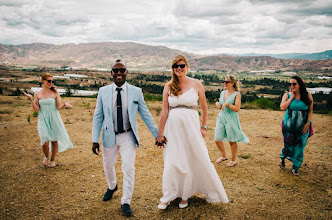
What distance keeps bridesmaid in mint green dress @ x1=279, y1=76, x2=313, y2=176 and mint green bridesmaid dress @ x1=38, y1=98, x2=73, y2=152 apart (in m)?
5.35

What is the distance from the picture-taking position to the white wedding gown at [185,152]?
3.86 m

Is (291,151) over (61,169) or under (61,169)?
over

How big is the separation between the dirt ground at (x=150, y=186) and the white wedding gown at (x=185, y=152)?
488 mm

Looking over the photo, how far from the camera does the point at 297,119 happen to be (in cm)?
553

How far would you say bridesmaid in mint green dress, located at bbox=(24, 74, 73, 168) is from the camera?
19.1ft

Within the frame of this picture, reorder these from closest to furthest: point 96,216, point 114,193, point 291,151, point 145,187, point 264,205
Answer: point 96,216, point 264,205, point 114,193, point 145,187, point 291,151

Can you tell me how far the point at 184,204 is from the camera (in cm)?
412

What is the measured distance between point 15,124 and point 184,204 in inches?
396

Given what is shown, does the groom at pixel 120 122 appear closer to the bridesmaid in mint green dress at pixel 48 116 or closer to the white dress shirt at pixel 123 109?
the white dress shirt at pixel 123 109

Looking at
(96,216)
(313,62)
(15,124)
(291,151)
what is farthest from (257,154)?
(313,62)

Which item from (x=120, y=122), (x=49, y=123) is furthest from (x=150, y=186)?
(x=49, y=123)

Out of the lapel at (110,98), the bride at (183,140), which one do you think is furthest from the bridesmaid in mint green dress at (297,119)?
the lapel at (110,98)

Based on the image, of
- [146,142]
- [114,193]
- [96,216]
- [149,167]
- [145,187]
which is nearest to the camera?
[96,216]

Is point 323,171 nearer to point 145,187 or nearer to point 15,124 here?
point 145,187
